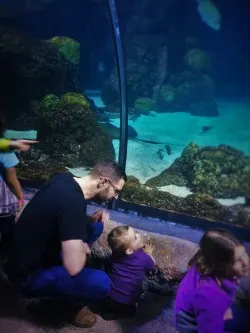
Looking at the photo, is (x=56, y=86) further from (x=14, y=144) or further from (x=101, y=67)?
(x=14, y=144)

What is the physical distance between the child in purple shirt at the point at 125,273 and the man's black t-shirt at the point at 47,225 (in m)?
0.64

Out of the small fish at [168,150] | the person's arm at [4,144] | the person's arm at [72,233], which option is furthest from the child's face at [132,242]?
the small fish at [168,150]

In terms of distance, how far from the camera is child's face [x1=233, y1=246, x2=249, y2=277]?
202cm

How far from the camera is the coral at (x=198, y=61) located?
1059 centimetres

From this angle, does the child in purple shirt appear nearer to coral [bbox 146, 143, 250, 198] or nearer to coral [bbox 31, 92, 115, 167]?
coral [bbox 146, 143, 250, 198]

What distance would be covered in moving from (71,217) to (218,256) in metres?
1.14

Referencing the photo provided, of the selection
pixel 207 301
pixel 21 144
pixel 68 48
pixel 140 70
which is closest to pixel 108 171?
pixel 21 144

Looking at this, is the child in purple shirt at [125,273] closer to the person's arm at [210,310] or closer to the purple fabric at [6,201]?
the person's arm at [210,310]

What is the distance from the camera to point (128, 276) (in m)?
2.72

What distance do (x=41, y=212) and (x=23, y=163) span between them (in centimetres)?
307

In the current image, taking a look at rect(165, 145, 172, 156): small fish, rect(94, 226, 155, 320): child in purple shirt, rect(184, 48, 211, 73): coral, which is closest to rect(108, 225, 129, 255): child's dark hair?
rect(94, 226, 155, 320): child in purple shirt

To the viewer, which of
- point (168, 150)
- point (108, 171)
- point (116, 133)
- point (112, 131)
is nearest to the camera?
point (108, 171)

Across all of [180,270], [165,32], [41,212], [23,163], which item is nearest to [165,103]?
[165,32]

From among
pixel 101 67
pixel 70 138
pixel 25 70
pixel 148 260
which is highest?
pixel 101 67
